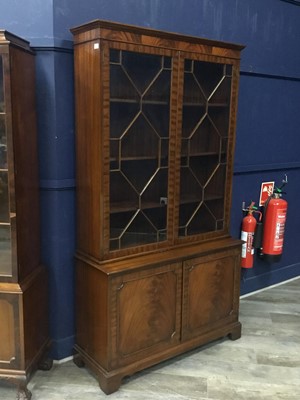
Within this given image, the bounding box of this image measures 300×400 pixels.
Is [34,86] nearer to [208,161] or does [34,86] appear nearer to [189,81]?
[189,81]

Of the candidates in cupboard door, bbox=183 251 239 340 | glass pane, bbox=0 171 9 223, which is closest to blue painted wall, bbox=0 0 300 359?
glass pane, bbox=0 171 9 223

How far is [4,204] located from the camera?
2215 mm

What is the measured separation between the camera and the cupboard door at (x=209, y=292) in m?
2.57

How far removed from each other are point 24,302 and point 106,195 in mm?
673

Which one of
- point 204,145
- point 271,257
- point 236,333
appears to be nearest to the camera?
point 204,145

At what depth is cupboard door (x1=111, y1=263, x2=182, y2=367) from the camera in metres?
2.26

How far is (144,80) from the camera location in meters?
2.24

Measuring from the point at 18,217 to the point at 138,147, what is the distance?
2.42ft

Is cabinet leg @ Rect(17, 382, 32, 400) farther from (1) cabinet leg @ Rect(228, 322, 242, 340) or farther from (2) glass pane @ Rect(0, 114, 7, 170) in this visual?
(1) cabinet leg @ Rect(228, 322, 242, 340)

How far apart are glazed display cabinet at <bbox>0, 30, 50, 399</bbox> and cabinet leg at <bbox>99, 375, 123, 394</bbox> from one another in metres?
0.37

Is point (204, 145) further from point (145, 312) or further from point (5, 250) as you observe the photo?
point (5, 250)

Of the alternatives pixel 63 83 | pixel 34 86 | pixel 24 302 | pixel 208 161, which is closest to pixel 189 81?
pixel 208 161

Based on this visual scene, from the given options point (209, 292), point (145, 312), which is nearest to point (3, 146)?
point (145, 312)

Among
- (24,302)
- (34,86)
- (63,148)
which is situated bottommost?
(24,302)
